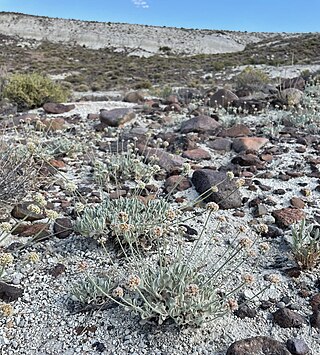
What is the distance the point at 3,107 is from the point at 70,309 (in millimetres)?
7270

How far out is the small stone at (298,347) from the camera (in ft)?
8.16

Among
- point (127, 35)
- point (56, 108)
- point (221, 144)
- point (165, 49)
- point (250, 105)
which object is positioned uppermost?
point (127, 35)

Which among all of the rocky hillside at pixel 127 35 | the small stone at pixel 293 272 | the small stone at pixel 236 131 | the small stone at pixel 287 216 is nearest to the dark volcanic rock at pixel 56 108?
the small stone at pixel 236 131

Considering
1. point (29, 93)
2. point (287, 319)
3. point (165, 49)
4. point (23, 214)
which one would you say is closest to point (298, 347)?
point (287, 319)

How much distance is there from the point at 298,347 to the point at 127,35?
184 ft

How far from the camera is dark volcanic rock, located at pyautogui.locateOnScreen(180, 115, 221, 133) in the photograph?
6.89 m

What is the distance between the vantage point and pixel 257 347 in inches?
96.0

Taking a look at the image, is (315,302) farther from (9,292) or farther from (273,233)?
(9,292)

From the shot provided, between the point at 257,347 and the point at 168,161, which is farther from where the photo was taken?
the point at 168,161

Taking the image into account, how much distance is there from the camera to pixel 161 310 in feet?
8.39

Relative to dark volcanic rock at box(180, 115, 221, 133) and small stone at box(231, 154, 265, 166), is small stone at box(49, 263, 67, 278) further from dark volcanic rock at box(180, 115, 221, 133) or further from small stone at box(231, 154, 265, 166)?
dark volcanic rock at box(180, 115, 221, 133)

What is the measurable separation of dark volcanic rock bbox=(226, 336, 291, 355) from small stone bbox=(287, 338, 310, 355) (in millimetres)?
57

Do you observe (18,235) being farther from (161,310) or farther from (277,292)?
(277,292)

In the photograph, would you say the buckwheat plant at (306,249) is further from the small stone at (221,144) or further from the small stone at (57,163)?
the small stone at (57,163)
